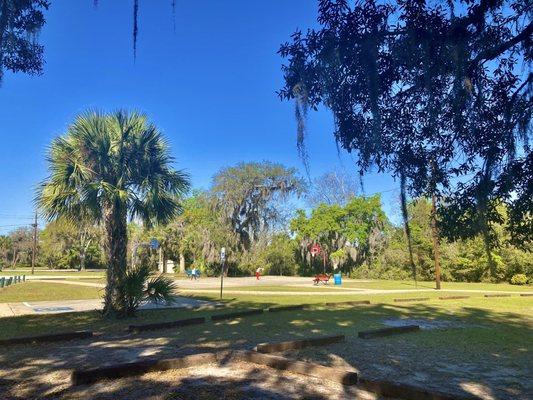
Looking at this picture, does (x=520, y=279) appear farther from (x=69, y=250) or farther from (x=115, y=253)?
(x=69, y=250)

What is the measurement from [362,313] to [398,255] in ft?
89.9

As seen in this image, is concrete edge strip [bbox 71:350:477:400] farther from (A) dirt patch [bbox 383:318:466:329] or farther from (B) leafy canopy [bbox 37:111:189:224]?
(B) leafy canopy [bbox 37:111:189:224]

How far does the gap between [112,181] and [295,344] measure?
24.4ft

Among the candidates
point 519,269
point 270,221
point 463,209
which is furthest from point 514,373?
point 270,221

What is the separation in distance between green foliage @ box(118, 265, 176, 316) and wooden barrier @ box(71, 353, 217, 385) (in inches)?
242

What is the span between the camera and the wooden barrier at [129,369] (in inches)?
211

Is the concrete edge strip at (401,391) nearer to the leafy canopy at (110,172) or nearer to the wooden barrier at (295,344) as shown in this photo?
the wooden barrier at (295,344)

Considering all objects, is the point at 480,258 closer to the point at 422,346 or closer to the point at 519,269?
the point at 519,269

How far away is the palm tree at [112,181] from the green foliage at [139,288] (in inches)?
5.6

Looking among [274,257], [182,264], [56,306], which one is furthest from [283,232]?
[56,306]

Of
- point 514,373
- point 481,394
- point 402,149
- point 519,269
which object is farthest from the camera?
point 519,269

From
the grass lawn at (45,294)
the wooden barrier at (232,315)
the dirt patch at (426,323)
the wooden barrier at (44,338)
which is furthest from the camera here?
the grass lawn at (45,294)

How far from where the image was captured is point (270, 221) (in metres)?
44.2

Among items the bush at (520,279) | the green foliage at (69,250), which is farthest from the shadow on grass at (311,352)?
the green foliage at (69,250)
